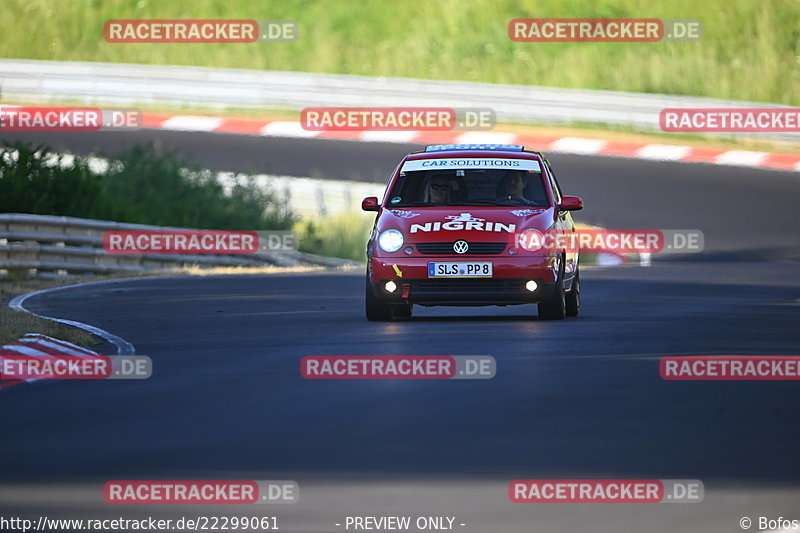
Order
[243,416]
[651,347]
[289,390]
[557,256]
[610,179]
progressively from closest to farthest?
[243,416], [289,390], [651,347], [557,256], [610,179]

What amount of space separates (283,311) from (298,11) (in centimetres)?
3101

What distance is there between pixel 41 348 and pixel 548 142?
75.5 feet

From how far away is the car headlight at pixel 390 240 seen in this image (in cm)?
1529

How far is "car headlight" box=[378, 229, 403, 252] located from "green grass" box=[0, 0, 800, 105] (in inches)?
1055

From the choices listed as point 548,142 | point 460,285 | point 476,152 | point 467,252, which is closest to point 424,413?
point 460,285

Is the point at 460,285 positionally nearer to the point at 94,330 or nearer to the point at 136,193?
the point at 94,330

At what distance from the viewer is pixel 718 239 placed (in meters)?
27.8

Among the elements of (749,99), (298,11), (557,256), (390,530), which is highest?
(298,11)

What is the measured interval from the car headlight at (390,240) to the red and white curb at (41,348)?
10.4 ft

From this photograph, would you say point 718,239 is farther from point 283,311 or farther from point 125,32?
point 125,32

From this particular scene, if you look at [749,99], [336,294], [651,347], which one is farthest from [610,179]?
[651,347]

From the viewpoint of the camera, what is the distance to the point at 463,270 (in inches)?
595

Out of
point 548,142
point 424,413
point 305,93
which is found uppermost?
point 305,93

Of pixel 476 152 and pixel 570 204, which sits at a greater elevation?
pixel 476 152
